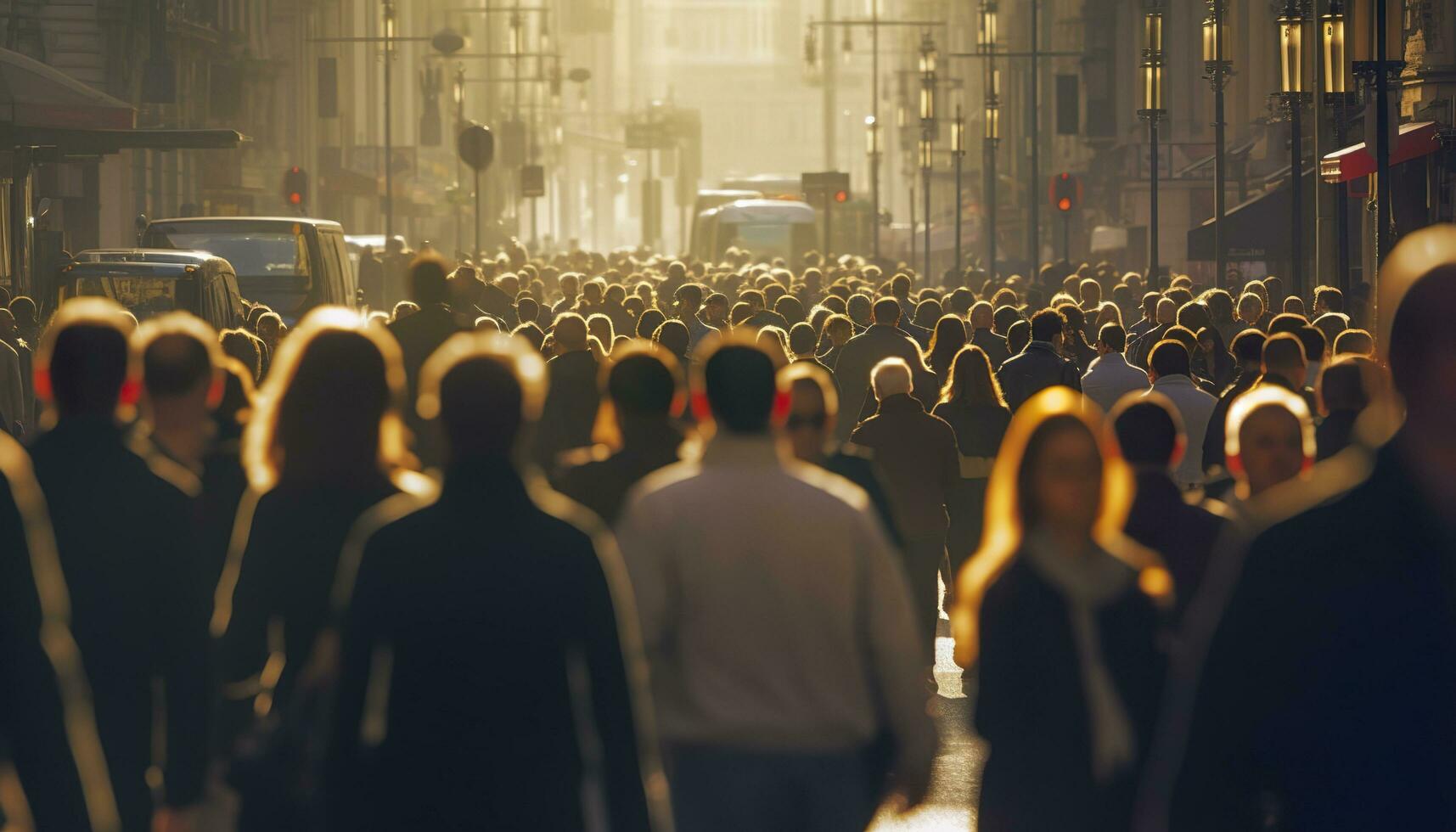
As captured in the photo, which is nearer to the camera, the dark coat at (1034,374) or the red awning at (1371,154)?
the dark coat at (1034,374)

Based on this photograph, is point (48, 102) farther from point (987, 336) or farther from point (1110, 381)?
point (1110, 381)

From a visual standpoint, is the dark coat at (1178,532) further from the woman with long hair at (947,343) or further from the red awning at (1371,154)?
the red awning at (1371,154)

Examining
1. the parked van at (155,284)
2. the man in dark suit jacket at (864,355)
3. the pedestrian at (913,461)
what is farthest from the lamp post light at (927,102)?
the pedestrian at (913,461)

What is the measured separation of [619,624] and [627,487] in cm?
328

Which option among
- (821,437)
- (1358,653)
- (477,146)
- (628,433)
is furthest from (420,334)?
(477,146)

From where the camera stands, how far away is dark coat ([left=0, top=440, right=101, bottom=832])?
497 centimetres

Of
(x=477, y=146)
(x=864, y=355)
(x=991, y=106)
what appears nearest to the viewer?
(x=864, y=355)

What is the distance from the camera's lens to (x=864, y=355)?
15.6 m

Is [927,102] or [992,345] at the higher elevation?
[927,102]

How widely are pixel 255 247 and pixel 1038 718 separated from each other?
25.0 m

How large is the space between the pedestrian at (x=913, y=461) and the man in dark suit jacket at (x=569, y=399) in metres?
2.48

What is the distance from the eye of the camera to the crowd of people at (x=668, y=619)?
4078 mm

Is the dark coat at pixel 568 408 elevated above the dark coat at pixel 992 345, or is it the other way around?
the dark coat at pixel 992 345

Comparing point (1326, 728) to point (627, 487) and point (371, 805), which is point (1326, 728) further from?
point (627, 487)
